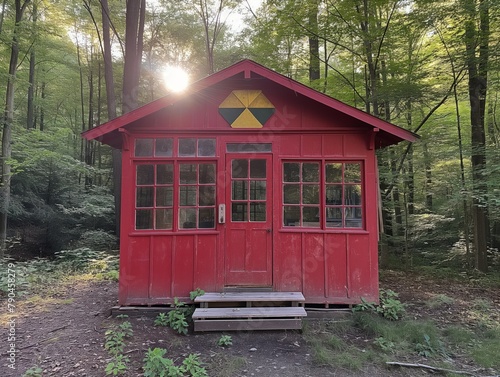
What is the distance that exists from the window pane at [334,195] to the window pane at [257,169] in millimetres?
1040

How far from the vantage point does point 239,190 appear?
4.72 metres

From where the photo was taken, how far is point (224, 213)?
15.2ft

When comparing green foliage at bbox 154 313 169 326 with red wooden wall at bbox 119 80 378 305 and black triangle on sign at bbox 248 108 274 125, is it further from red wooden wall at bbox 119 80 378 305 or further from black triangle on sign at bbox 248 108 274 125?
black triangle on sign at bbox 248 108 274 125

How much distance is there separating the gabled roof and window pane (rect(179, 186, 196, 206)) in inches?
49.0

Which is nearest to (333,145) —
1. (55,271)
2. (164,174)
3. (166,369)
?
(164,174)

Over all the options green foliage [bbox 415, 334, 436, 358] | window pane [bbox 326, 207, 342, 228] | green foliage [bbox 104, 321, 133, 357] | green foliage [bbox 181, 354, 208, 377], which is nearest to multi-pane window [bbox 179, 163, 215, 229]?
green foliage [bbox 104, 321, 133, 357]

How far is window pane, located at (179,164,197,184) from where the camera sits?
4715 mm

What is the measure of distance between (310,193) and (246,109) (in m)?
1.66

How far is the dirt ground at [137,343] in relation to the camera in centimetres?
314

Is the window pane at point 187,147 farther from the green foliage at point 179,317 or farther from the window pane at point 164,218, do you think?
the green foliage at point 179,317

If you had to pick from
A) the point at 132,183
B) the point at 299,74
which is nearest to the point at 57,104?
the point at 299,74

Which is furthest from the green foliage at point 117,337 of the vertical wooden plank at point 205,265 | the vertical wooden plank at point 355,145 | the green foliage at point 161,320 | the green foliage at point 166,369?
the vertical wooden plank at point 355,145

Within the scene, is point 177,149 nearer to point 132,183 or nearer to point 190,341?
point 132,183

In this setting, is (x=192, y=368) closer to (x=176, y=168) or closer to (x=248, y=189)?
(x=248, y=189)
